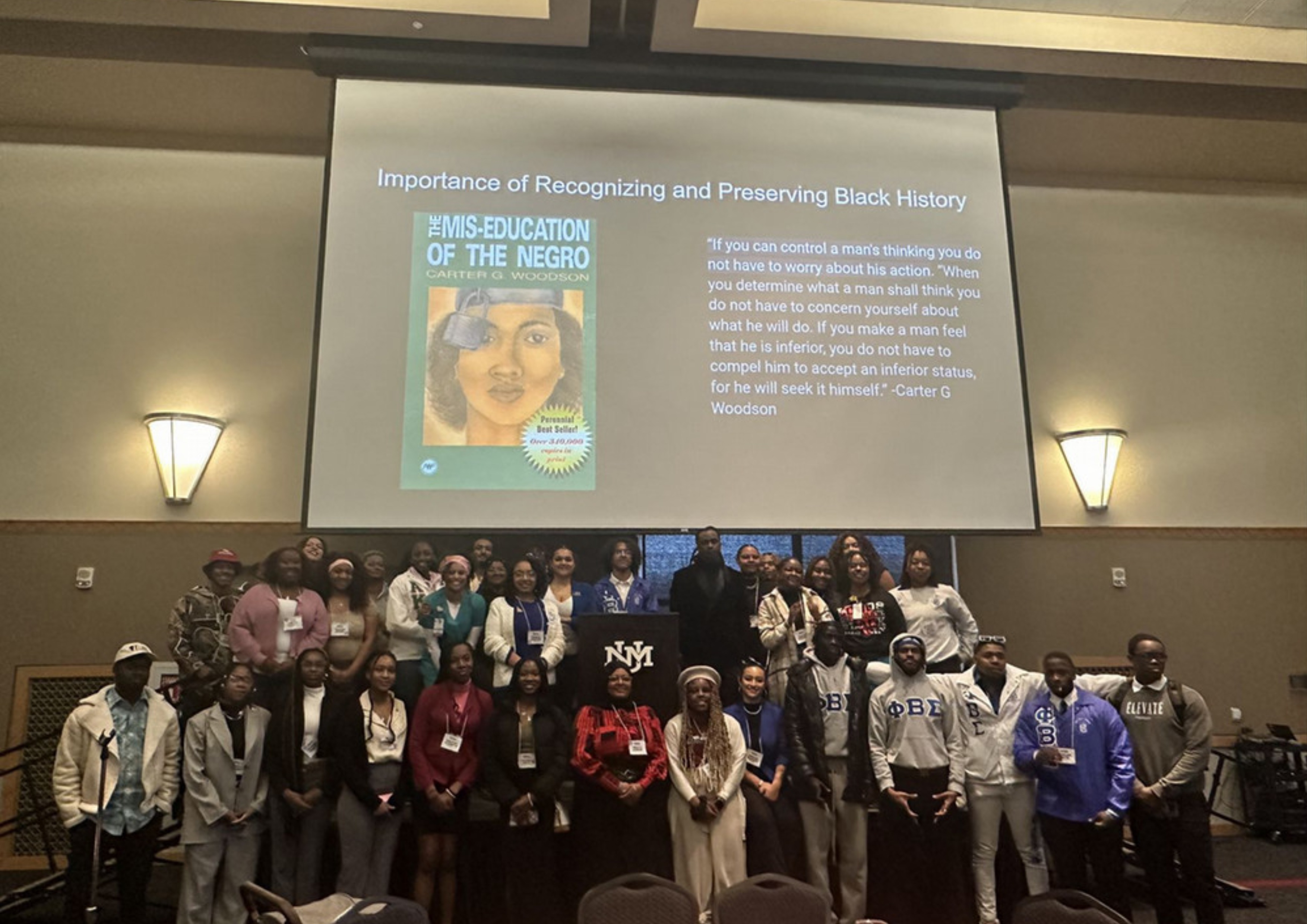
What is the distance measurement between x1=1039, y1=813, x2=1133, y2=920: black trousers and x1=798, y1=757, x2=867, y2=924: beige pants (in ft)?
2.89

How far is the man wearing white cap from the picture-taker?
13.9 ft

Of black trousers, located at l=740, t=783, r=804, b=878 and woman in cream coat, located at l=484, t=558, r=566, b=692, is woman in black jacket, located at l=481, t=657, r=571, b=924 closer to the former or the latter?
woman in cream coat, located at l=484, t=558, r=566, b=692

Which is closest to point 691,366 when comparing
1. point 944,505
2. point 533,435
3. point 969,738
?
point 533,435

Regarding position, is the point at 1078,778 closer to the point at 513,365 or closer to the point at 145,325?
the point at 513,365

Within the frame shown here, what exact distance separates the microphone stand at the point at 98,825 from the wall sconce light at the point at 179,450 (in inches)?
93.9

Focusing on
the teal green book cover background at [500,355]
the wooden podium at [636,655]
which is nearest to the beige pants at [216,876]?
the wooden podium at [636,655]

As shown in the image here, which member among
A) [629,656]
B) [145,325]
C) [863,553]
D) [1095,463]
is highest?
[145,325]

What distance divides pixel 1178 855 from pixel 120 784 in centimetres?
492

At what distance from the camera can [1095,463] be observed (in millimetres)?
7082

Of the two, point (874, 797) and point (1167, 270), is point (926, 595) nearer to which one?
point (874, 797)

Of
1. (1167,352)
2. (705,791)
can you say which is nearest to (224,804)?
(705,791)

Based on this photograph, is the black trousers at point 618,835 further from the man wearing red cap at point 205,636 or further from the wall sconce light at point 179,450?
the wall sconce light at point 179,450

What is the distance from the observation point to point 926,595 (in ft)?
16.7

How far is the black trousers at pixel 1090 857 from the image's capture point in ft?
14.3
